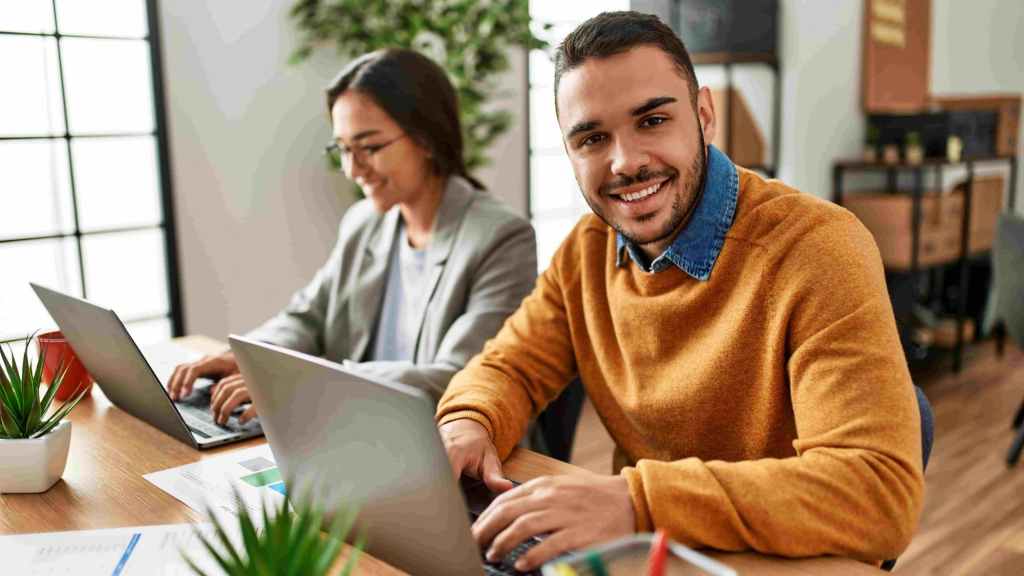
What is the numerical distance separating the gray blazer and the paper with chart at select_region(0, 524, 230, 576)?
0.58 meters

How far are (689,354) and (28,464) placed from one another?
0.90m

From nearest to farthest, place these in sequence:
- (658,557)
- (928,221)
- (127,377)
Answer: (658,557) → (127,377) → (928,221)

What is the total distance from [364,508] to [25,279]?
2.28m

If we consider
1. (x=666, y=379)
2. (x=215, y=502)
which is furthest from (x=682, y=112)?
(x=215, y=502)

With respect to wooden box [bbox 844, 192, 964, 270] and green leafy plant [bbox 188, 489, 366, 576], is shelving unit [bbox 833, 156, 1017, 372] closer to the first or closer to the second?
wooden box [bbox 844, 192, 964, 270]

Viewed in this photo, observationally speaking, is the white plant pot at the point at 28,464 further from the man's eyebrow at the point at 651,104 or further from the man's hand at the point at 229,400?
the man's eyebrow at the point at 651,104

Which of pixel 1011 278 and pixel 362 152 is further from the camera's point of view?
pixel 1011 278

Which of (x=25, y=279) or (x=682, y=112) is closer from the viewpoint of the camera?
(x=682, y=112)

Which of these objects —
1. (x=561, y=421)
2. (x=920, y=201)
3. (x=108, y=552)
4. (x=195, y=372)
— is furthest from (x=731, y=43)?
(x=108, y=552)

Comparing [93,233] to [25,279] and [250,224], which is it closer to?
[25,279]

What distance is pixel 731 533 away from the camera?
0.95 m

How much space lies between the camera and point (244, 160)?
3086 millimetres

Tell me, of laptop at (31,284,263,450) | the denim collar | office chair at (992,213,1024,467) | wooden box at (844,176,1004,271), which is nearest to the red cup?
laptop at (31,284,263,450)

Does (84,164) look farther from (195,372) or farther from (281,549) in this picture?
(281,549)
